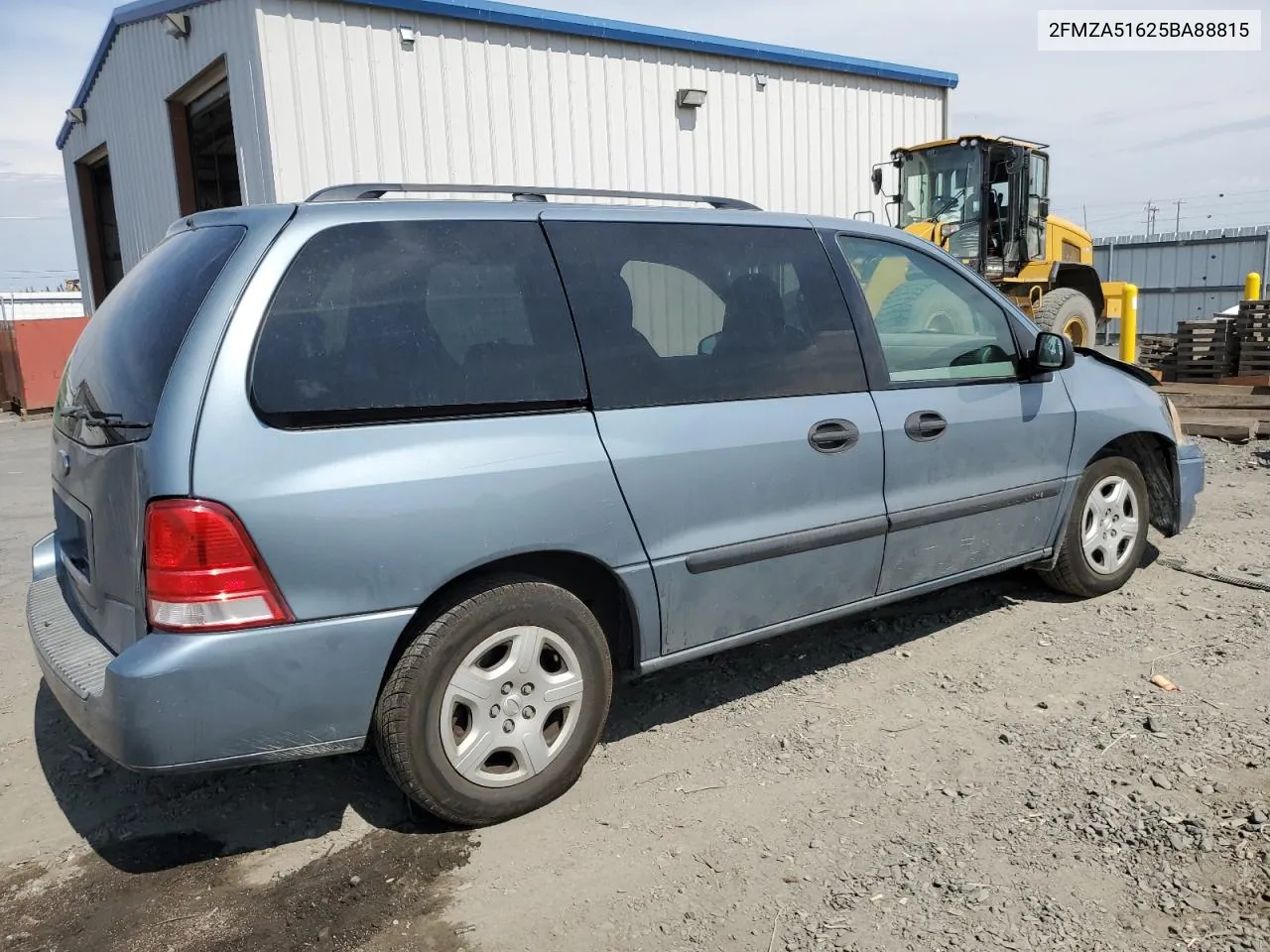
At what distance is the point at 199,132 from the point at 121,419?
10838 mm

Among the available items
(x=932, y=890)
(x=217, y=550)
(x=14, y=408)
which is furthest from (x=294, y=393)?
(x=14, y=408)

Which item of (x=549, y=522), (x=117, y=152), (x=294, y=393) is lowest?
(x=549, y=522)

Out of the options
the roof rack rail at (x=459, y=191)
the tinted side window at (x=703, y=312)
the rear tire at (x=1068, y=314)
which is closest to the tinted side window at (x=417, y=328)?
the tinted side window at (x=703, y=312)

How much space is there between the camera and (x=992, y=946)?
2.29 meters

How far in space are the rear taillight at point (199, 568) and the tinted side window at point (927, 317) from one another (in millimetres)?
2404

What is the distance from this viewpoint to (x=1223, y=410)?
994cm

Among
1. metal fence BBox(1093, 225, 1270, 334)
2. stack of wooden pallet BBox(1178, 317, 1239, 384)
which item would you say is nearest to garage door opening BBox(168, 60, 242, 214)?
stack of wooden pallet BBox(1178, 317, 1239, 384)

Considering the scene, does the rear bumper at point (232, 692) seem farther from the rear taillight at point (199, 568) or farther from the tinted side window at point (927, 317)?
the tinted side window at point (927, 317)

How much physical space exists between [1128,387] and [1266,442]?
523 centimetres

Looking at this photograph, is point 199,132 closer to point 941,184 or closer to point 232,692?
point 941,184

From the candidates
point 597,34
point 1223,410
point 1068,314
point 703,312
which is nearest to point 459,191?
point 703,312

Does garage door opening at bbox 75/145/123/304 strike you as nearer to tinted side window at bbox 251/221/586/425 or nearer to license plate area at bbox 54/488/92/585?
license plate area at bbox 54/488/92/585

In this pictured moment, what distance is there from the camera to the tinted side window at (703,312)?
10.0 feet

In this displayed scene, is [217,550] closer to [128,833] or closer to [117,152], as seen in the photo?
[128,833]
